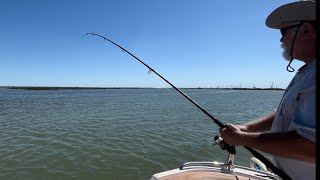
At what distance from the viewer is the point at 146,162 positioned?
9.41 m

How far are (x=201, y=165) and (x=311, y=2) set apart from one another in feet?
11.5

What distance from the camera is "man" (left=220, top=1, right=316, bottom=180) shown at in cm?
168

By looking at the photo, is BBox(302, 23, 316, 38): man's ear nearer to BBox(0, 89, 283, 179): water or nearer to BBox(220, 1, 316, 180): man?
BBox(220, 1, 316, 180): man

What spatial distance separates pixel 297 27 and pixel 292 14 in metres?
0.10

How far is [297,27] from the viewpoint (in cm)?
198

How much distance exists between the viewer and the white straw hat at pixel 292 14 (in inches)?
74.1

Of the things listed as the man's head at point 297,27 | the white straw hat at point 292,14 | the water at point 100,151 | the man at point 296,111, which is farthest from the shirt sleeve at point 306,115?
the water at point 100,151

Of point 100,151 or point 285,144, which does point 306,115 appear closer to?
point 285,144

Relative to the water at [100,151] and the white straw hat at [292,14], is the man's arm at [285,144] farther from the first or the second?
the water at [100,151]

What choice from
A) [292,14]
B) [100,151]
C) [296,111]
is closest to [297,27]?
[292,14]

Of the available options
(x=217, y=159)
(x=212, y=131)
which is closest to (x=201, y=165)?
(x=217, y=159)

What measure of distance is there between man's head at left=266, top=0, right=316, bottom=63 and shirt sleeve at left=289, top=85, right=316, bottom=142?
39 centimetres

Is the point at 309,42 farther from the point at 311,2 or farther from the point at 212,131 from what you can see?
the point at 212,131

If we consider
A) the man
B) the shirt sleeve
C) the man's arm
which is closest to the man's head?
the man
